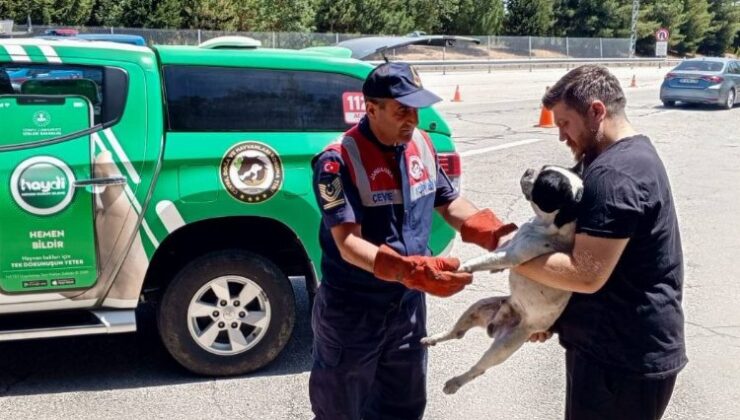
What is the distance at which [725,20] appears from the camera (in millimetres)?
73375

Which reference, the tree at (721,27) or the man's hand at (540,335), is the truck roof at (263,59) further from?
the tree at (721,27)

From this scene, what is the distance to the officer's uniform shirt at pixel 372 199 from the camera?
2.84 metres

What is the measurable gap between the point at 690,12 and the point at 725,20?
7.24 metres

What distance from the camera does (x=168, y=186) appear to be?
4.12 meters

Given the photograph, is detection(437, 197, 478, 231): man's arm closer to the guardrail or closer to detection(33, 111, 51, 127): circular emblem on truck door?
detection(33, 111, 51, 127): circular emblem on truck door

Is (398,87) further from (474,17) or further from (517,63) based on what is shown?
(474,17)

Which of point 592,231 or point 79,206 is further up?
point 592,231

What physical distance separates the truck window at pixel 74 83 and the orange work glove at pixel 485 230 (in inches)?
79.7

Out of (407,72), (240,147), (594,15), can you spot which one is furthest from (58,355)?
(594,15)

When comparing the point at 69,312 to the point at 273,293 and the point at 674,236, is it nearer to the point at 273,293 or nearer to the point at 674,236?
the point at 273,293

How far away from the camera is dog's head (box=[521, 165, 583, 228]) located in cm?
223

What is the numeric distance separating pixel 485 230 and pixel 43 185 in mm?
2256

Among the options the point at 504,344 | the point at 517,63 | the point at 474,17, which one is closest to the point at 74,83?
the point at 504,344

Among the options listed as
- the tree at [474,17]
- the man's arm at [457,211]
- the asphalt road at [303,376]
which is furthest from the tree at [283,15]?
the man's arm at [457,211]
